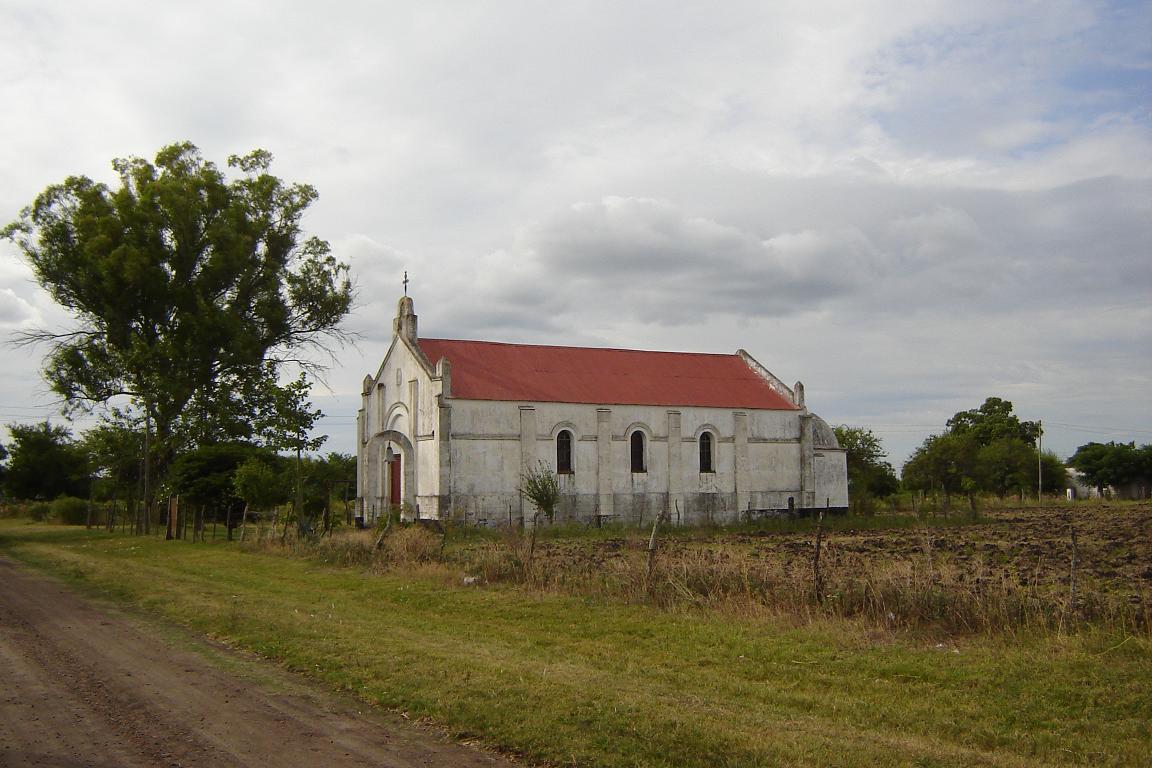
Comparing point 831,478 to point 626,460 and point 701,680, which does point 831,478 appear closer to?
point 626,460

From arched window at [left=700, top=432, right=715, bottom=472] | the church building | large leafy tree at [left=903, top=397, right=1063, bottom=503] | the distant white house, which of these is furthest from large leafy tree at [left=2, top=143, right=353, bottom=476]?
the distant white house

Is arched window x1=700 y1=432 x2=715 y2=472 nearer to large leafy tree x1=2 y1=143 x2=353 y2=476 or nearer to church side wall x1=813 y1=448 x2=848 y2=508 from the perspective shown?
church side wall x1=813 y1=448 x2=848 y2=508

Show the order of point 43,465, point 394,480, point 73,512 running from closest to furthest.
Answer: point 394,480 < point 73,512 < point 43,465

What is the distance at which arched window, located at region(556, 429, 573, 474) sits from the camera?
39.5 meters

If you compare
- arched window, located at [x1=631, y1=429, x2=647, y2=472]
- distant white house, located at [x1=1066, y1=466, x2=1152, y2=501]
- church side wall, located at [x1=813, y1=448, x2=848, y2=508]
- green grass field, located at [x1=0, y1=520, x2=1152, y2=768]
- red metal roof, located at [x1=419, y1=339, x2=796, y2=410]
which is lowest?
distant white house, located at [x1=1066, y1=466, x2=1152, y2=501]

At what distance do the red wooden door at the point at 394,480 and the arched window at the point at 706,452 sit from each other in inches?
540

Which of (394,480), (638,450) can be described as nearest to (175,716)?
(394,480)

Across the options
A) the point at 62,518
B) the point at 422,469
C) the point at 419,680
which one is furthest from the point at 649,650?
the point at 62,518

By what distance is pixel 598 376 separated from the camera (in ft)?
141

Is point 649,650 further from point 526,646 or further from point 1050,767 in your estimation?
point 1050,767

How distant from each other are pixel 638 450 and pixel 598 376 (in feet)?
13.0

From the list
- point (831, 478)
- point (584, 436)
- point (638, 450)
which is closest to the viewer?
point (584, 436)

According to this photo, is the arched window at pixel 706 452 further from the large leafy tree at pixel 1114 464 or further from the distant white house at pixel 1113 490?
the large leafy tree at pixel 1114 464

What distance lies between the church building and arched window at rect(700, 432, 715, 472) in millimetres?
47
